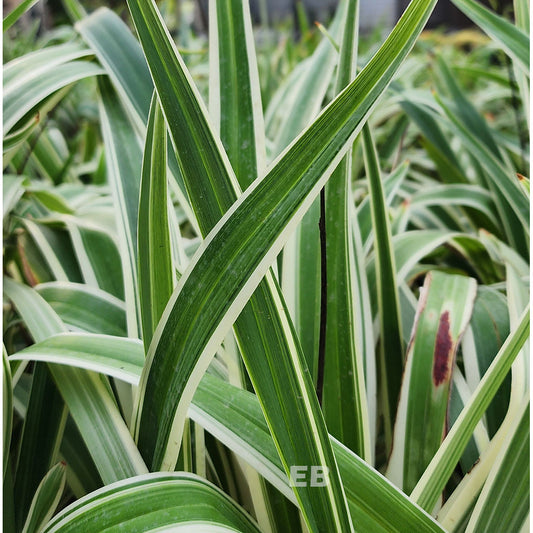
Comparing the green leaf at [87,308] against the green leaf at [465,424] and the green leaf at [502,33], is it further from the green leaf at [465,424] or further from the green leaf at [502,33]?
the green leaf at [502,33]

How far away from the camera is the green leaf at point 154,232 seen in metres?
0.34

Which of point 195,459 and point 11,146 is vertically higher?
point 11,146

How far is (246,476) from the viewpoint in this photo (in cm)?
36

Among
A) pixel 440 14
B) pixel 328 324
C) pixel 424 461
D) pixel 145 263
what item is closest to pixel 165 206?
pixel 145 263

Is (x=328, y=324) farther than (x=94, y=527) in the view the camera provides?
Yes

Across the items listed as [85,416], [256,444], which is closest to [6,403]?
[85,416]

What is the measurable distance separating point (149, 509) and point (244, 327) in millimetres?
100

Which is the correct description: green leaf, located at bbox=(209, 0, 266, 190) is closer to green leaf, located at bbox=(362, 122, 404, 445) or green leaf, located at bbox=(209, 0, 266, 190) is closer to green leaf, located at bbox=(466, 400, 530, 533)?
green leaf, located at bbox=(362, 122, 404, 445)

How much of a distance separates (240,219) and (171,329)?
0.23 ft

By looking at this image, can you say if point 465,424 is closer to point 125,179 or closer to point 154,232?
point 154,232

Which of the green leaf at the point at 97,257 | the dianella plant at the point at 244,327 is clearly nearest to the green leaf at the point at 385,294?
the dianella plant at the point at 244,327

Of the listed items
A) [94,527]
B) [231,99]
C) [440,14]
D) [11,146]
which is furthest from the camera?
[440,14]

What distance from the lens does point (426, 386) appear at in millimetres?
401

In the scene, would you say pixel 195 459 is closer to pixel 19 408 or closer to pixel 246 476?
pixel 246 476
